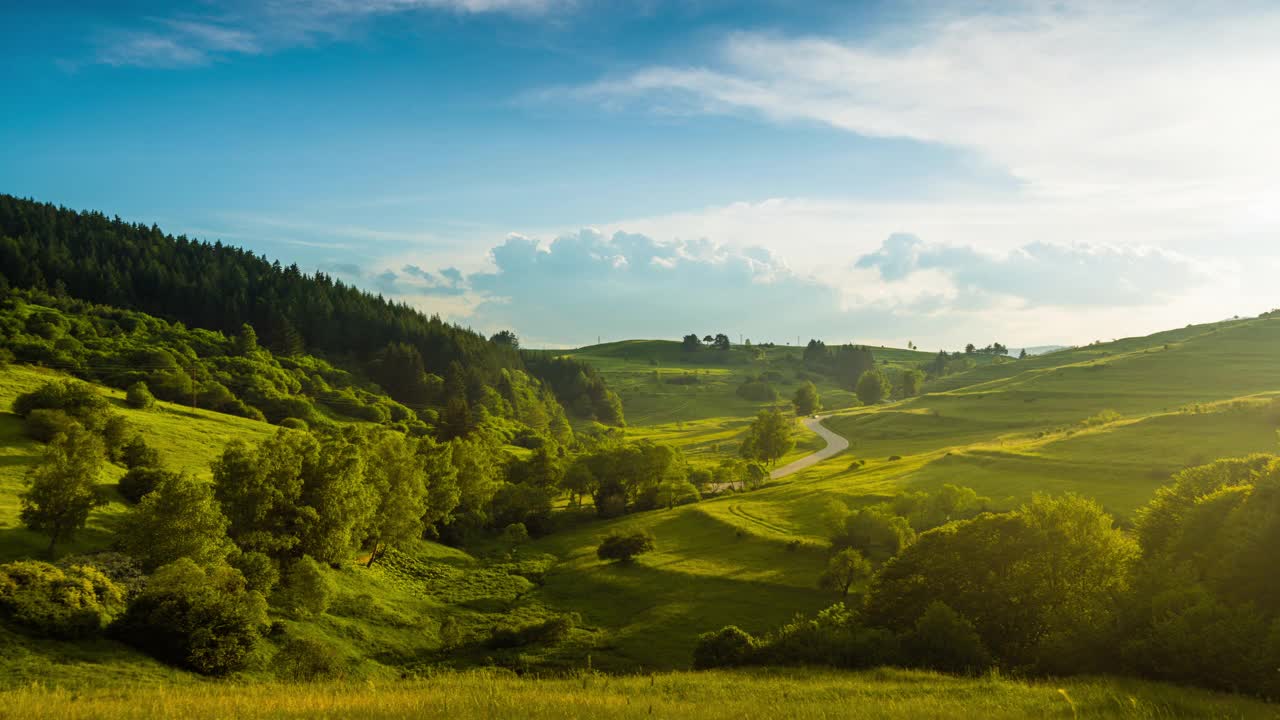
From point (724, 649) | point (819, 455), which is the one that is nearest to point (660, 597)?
point (724, 649)

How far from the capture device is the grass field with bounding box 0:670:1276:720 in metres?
15.8

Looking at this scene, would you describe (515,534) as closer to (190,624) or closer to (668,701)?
(190,624)

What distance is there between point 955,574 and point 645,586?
3578 cm

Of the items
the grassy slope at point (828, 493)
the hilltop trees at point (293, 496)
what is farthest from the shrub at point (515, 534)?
the hilltop trees at point (293, 496)

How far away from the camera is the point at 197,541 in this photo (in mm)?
41625

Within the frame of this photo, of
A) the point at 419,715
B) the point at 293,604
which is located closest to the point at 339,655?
the point at 293,604

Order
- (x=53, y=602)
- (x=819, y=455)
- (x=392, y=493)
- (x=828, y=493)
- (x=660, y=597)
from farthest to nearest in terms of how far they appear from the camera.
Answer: (x=819, y=455) < (x=828, y=493) < (x=392, y=493) < (x=660, y=597) < (x=53, y=602)

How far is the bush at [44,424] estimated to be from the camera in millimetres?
64300

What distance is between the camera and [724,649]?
39.2 metres

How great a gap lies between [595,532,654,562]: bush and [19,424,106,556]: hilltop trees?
4798 cm

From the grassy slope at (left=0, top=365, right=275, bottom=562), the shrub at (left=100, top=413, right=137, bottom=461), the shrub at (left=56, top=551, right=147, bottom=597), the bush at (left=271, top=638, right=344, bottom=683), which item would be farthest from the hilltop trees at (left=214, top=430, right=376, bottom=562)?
the shrub at (left=100, top=413, right=137, bottom=461)

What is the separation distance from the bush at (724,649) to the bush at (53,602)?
31.5 metres

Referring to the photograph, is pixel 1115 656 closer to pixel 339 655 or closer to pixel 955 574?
pixel 955 574

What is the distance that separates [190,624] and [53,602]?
6.11 metres
